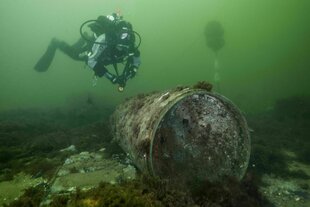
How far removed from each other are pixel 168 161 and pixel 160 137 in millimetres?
393

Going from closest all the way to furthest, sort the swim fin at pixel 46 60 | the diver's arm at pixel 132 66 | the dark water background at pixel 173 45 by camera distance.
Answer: the diver's arm at pixel 132 66
the swim fin at pixel 46 60
the dark water background at pixel 173 45

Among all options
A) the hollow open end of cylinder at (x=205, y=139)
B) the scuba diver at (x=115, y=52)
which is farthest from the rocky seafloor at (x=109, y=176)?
the scuba diver at (x=115, y=52)

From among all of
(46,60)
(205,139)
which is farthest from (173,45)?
(205,139)

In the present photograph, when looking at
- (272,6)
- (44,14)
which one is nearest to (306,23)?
(272,6)

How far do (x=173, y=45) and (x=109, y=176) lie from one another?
84.2 metres

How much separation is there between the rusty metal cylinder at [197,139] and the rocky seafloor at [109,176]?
0.93ft

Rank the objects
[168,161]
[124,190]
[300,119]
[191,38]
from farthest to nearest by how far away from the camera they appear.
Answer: [191,38] < [300,119] < [168,161] < [124,190]

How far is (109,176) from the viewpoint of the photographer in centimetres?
500

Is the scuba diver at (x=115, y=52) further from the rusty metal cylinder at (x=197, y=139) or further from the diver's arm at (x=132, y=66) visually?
the rusty metal cylinder at (x=197, y=139)

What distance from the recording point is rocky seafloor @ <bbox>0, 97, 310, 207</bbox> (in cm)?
343

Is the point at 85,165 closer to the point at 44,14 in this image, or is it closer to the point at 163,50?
the point at 163,50

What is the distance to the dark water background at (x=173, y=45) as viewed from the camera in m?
42.2

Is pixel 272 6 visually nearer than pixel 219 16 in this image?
Yes

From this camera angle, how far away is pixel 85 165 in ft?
18.3
